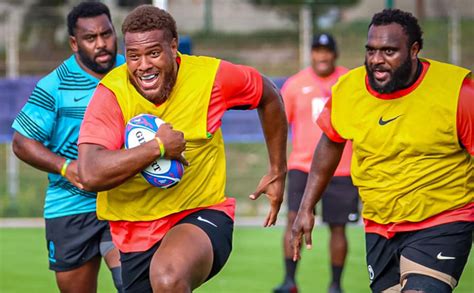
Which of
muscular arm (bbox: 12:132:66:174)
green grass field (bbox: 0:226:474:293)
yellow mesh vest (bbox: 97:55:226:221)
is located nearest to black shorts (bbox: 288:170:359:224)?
green grass field (bbox: 0:226:474:293)

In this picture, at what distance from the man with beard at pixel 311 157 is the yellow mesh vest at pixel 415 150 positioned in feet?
11.6

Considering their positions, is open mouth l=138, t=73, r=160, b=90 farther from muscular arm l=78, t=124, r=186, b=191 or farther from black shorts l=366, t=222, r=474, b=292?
black shorts l=366, t=222, r=474, b=292

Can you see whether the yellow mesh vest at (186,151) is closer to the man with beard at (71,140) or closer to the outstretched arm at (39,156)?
the outstretched arm at (39,156)

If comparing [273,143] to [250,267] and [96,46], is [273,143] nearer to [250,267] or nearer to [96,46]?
[96,46]

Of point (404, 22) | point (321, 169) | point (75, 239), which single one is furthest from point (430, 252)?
point (75, 239)

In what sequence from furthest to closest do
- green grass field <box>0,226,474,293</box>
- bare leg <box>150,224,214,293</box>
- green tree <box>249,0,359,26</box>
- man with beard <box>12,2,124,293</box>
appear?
green tree <box>249,0,359,26</box>
green grass field <box>0,226,474,293</box>
man with beard <box>12,2,124,293</box>
bare leg <box>150,224,214,293</box>

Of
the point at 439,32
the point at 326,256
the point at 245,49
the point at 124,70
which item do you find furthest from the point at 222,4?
the point at 124,70

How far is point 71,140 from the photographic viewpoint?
289 inches

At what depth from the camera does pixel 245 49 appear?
61.7ft

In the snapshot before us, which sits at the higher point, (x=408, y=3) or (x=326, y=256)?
(x=408, y=3)

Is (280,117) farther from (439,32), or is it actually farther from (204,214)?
(439,32)

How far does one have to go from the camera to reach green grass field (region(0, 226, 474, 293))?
10.4 m

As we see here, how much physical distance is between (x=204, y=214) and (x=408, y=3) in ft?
52.8

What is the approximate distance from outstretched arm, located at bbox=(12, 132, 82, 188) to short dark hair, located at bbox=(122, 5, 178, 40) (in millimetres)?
1231
